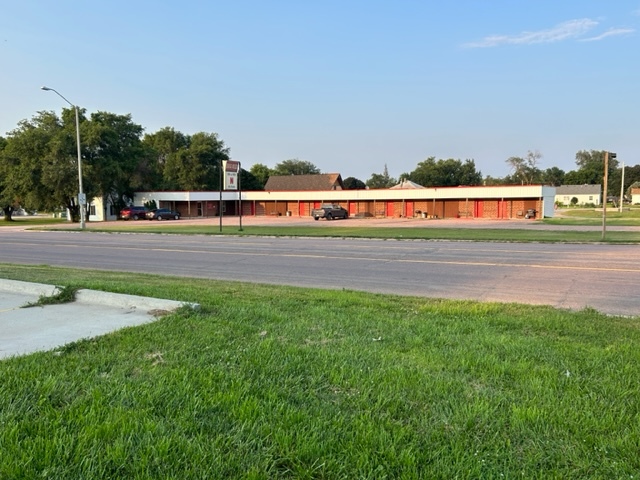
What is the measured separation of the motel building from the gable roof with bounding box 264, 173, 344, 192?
14006mm

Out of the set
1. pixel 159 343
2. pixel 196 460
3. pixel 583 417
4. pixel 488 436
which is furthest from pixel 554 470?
pixel 159 343

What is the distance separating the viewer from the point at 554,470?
2.58 m

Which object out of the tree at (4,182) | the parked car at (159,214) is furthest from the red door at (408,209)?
the tree at (4,182)

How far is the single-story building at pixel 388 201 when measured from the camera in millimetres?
52688

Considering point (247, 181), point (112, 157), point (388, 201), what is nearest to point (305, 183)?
point (247, 181)

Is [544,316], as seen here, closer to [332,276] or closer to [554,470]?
[554,470]

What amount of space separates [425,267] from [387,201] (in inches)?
1873

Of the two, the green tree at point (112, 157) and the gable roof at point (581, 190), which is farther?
the gable roof at point (581, 190)

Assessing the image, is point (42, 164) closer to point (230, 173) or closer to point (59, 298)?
point (230, 173)

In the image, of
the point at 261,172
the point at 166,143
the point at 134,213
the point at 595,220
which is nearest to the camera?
the point at 595,220

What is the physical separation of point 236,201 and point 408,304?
64.5m

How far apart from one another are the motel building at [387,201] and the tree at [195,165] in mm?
12802

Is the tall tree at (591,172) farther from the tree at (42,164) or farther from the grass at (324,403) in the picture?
the grass at (324,403)

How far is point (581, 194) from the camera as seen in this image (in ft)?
423
